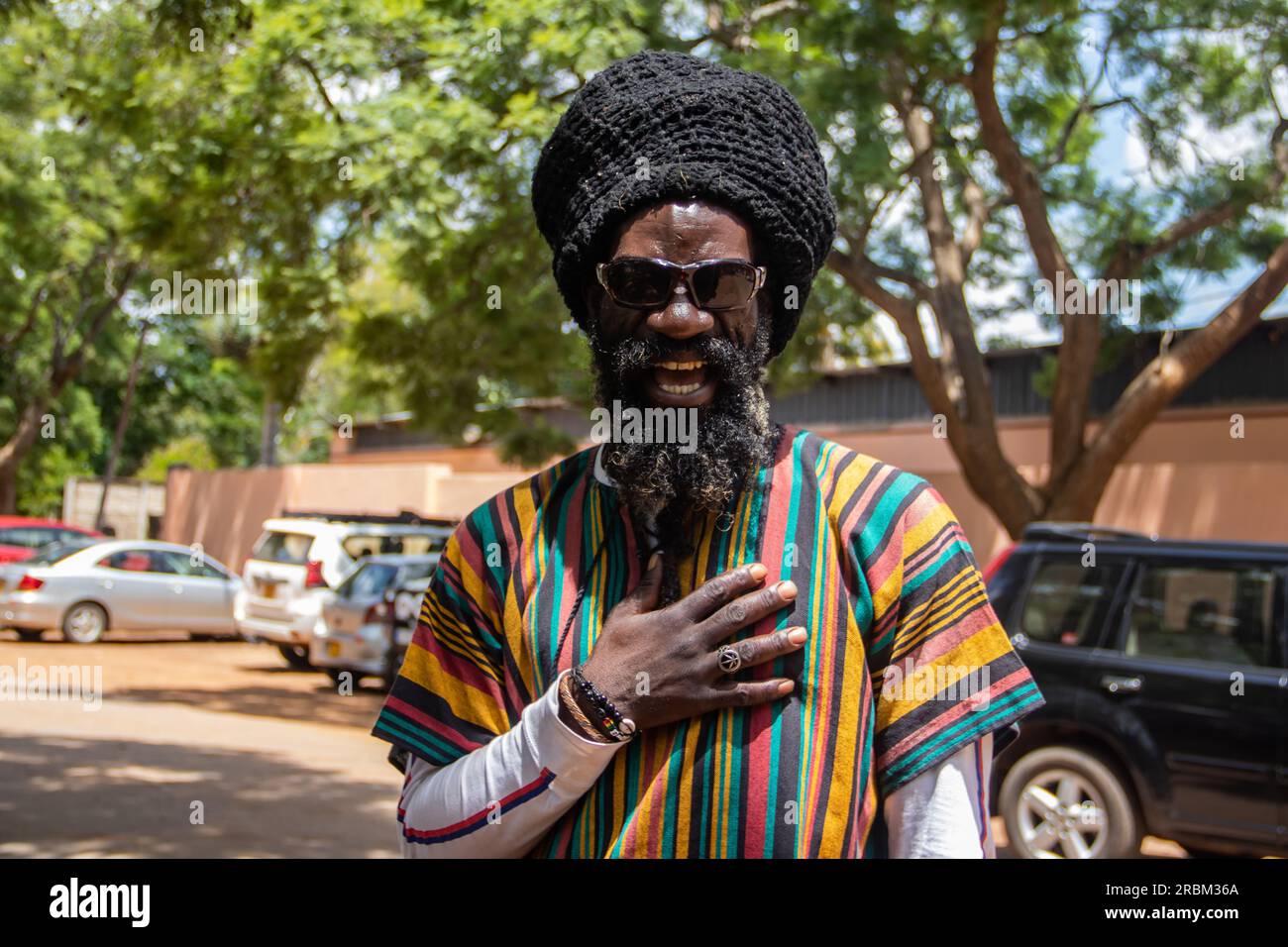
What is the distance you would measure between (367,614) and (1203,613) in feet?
29.4

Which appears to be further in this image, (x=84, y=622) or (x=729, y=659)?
(x=84, y=622)

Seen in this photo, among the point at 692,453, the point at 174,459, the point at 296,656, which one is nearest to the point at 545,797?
the point at 692,453

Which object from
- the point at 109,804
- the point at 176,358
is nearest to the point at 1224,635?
the point at 109,804

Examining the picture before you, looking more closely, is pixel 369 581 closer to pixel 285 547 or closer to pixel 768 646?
pixel 285 547

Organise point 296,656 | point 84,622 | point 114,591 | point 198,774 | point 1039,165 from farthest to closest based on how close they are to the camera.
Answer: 1. point 114,591
2. point 84,622
3. point 296,656
4. point 1039,165
5. point 198,774

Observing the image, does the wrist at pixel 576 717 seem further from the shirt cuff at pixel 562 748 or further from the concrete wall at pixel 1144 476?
the concrete wall at pixel 1144 476

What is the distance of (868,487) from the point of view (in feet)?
5.71

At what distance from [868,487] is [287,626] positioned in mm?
14565

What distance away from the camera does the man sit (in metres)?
1.63

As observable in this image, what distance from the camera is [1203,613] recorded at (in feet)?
22.1

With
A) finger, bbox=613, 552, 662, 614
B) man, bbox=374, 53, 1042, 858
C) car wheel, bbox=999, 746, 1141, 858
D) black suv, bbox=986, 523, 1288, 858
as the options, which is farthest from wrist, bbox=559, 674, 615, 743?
car wheel, bbox=999, 746, 1141, 858

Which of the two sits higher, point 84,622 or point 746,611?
point 746,611

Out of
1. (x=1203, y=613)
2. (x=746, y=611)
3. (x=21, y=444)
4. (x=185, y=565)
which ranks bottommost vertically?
(x=185, y=565)

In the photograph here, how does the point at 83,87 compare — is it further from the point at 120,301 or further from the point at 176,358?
the point at 176,358
